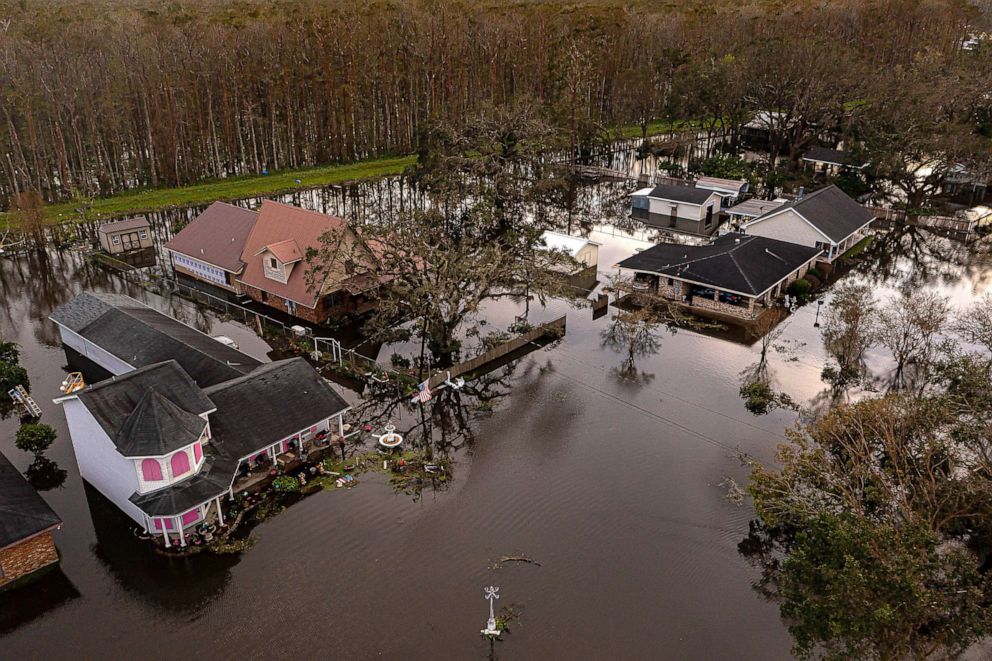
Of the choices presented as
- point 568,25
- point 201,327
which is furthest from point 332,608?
point 568,25

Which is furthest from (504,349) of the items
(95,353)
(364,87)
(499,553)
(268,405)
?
(364,87)

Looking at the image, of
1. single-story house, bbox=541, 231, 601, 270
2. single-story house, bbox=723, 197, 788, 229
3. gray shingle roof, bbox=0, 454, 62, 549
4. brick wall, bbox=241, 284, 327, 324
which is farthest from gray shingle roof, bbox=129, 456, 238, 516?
single-story house, bbox=723, 197, 788, 229

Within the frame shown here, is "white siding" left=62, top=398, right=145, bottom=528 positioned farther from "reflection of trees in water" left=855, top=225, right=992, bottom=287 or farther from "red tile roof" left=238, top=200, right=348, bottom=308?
"reflection of trees in water" left=855, top=225, right=992, bottom=287

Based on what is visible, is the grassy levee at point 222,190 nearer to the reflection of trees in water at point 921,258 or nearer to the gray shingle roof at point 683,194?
the gray shingle roof at point 683,194

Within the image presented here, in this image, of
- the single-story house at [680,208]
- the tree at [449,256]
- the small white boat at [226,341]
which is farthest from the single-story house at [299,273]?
the single-story house at [680,208]

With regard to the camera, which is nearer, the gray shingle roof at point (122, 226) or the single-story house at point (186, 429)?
the single-story house at point (186, 429)

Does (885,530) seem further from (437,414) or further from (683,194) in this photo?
(683,194)
